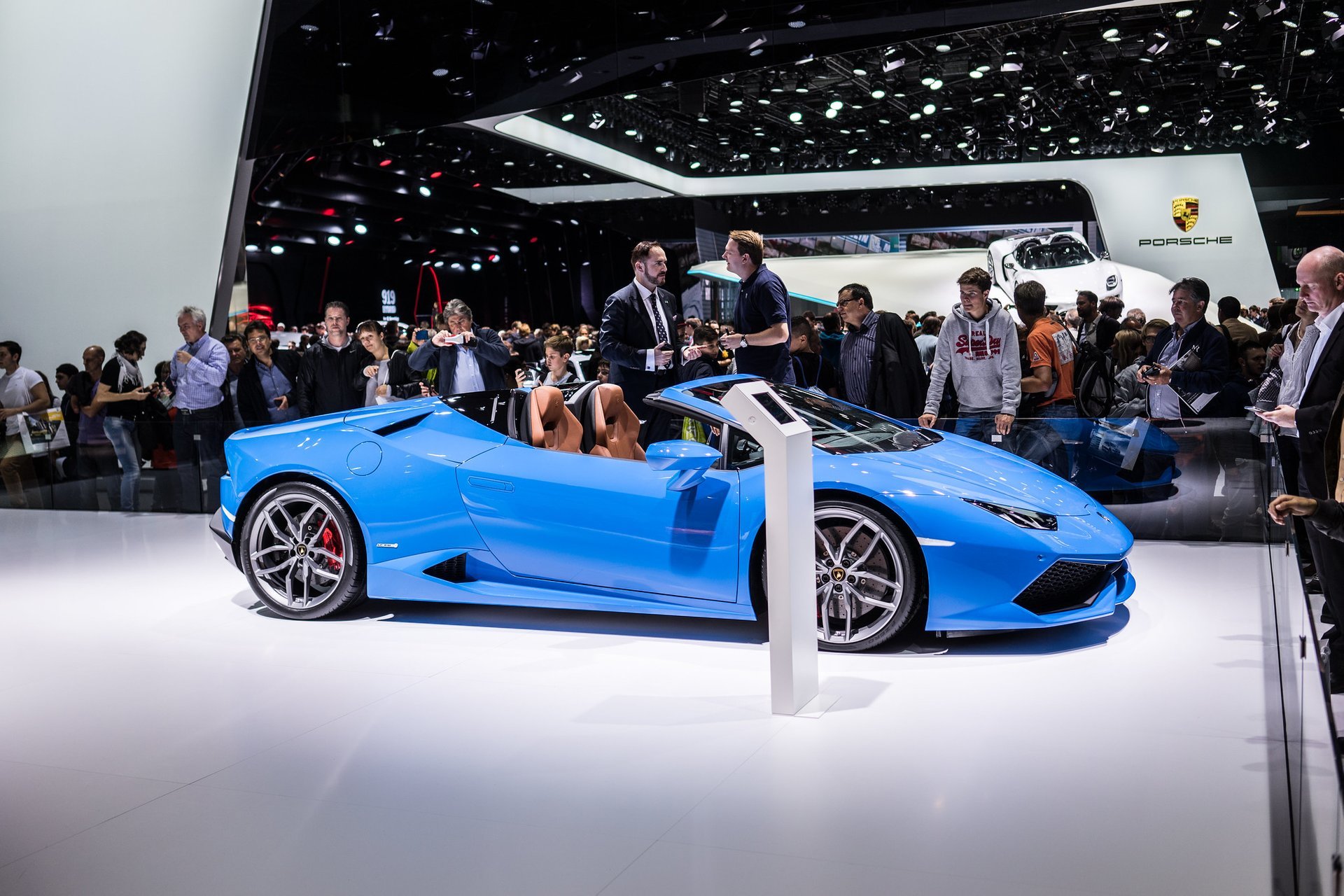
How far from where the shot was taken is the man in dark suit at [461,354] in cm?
747

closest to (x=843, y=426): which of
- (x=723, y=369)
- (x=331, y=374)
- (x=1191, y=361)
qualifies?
(x=1191, y=361)

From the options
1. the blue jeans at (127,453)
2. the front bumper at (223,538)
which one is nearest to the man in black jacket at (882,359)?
the front bumper at (223,538)

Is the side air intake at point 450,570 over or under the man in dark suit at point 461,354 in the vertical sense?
under

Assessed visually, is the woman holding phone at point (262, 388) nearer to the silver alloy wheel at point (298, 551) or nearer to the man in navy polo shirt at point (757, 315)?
the silver alloy wheel at point (298, 551)

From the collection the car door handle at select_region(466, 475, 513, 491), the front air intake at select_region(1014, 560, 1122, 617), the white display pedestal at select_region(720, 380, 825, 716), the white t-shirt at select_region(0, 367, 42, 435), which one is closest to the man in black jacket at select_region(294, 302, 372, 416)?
the white t-shirt at select_region(0, 367, 42, 435)

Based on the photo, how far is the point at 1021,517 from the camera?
13.7 ft

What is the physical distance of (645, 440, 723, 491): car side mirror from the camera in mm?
4367

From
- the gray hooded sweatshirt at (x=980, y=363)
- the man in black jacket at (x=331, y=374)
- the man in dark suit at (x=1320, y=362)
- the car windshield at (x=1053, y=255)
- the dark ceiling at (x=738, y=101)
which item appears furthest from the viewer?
the car windshield at (x=1053, y=255)

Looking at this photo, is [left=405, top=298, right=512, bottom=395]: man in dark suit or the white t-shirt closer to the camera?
[left=405, top=298, right=512, bottom=395]: man in dark suit

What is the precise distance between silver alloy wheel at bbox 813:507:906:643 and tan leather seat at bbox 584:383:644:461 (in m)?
1.18

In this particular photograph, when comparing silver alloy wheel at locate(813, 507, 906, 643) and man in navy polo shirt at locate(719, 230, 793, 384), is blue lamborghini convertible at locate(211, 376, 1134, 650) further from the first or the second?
man in navy polo shirt at locate(719, 230, 793, 384)

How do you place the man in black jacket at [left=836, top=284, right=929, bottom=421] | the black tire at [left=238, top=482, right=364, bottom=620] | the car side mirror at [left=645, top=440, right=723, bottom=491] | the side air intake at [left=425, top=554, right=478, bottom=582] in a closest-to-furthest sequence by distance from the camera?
the car side mirror at [left=645, top=440, right=723, bottom=491]
the side air intake at [left=425, top=554, right=478, bottom=582]
the black tire at [left=238, top=482, right=364, bottom=620]
the man in black jacket at [left=836, top=284, right=929, bottom=421]

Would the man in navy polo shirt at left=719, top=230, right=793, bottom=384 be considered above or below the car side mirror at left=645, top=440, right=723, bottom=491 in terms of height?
above

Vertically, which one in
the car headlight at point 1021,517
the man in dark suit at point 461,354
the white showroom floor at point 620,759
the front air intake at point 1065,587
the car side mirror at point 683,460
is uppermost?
the man in dark suit at point 461,354
